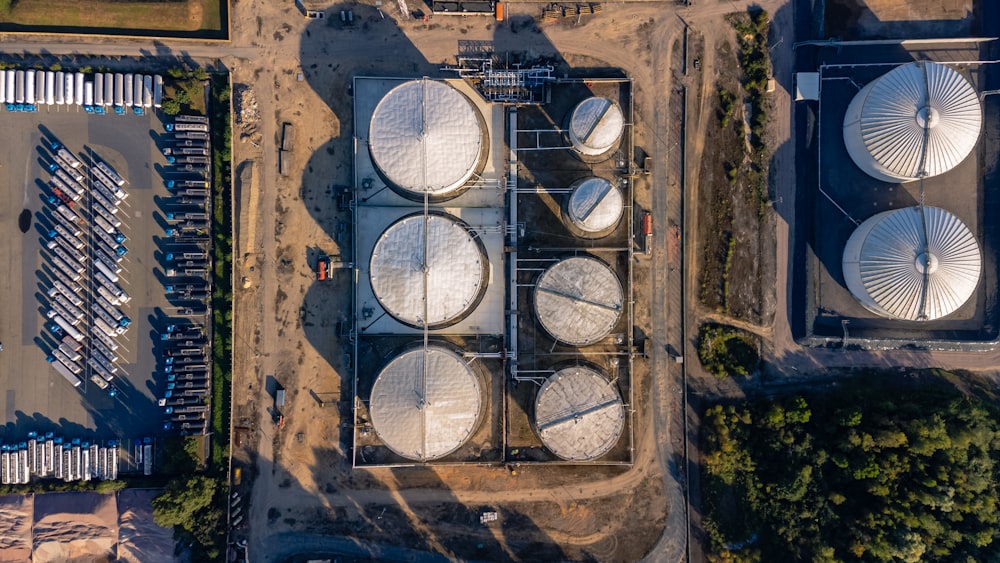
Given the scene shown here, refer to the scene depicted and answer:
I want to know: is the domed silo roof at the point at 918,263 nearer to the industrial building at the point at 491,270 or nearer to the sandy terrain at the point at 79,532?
the industrial building at the point at 491,270

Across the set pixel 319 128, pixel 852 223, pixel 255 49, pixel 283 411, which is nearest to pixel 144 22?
pixel 255 49

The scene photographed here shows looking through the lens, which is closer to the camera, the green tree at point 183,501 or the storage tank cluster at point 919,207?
the storage tank cluster at point 919,207

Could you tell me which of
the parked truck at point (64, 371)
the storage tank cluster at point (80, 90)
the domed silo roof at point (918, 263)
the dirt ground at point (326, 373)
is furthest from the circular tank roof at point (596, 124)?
the parked truck at point (64, 371)

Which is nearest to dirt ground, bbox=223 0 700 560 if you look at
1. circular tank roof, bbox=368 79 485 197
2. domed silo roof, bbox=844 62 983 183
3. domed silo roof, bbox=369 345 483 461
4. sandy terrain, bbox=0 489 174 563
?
domed silo roof, bbox=369 345 483 461

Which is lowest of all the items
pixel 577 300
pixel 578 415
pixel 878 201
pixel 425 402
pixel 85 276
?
pixel 578 415

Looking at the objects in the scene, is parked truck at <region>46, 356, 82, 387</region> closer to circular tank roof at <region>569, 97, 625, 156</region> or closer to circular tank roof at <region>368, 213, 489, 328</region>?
circular tank roof at <region>368, 213, 489, 328</region>

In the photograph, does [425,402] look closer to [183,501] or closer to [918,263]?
[183,501]

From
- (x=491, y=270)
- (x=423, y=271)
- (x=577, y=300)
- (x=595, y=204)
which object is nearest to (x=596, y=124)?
(x=595, y=204)
